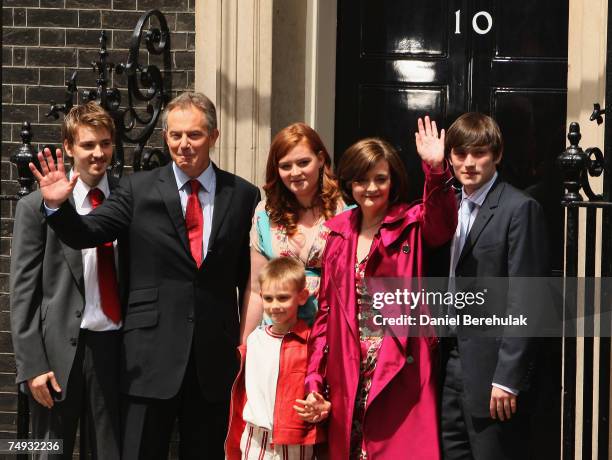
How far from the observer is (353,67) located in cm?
725

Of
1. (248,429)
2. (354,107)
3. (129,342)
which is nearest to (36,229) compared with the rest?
(129,342)

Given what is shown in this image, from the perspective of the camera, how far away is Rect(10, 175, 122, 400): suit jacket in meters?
5.10

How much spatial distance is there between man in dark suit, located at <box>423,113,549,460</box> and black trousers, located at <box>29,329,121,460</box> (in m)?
1.57

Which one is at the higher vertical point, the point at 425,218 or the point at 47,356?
the point at 425,218

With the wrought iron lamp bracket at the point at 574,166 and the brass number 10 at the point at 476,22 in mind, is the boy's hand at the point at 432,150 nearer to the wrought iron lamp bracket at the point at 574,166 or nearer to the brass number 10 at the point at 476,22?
the wrought iron lamp bracket at the point at 574,166

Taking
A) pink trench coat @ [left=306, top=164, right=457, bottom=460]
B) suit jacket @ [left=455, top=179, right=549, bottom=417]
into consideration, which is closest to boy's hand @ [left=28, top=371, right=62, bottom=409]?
pink trench coat @ [left=306, top=164, right=457, bottom=460]

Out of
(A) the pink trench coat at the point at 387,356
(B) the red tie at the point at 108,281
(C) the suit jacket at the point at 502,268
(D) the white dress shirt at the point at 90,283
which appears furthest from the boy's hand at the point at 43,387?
(C) the suit jacket at the point at 502,268

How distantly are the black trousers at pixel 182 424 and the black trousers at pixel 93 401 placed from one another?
86 millimetres

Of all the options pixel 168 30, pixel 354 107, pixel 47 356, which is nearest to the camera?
pixel 47 356

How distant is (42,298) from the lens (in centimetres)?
519

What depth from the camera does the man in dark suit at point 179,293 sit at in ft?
16.7

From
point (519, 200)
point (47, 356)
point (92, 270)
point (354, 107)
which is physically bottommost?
point (47, 356)

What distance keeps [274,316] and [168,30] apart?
2.49 metres

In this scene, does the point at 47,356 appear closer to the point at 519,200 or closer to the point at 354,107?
the point at 519,200
